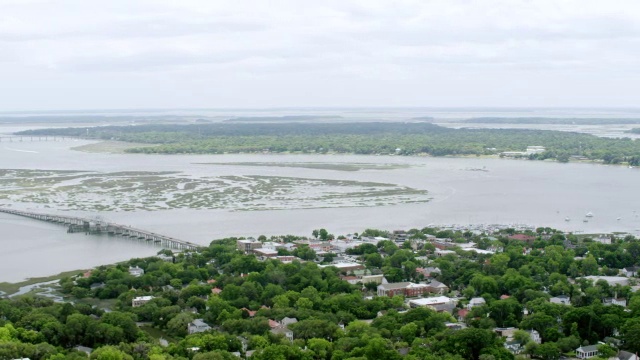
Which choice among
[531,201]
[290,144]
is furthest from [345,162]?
[531,201]

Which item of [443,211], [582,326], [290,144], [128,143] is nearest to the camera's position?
[582,326]

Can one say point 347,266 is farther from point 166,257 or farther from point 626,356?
point 626,356

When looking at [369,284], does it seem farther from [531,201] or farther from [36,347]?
[531,201]

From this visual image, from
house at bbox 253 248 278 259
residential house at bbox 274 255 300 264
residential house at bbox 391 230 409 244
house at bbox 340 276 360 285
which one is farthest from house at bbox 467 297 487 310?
residential house at bbox 391 230 409 244

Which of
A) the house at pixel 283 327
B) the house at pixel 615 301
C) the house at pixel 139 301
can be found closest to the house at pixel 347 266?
the house at pixel 139 301

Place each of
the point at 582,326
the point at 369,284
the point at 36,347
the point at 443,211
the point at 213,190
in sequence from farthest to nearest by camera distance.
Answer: the point at 213,190
the point at 443,211
the point at 369,284
the point at 582,326
the point at 36,347
